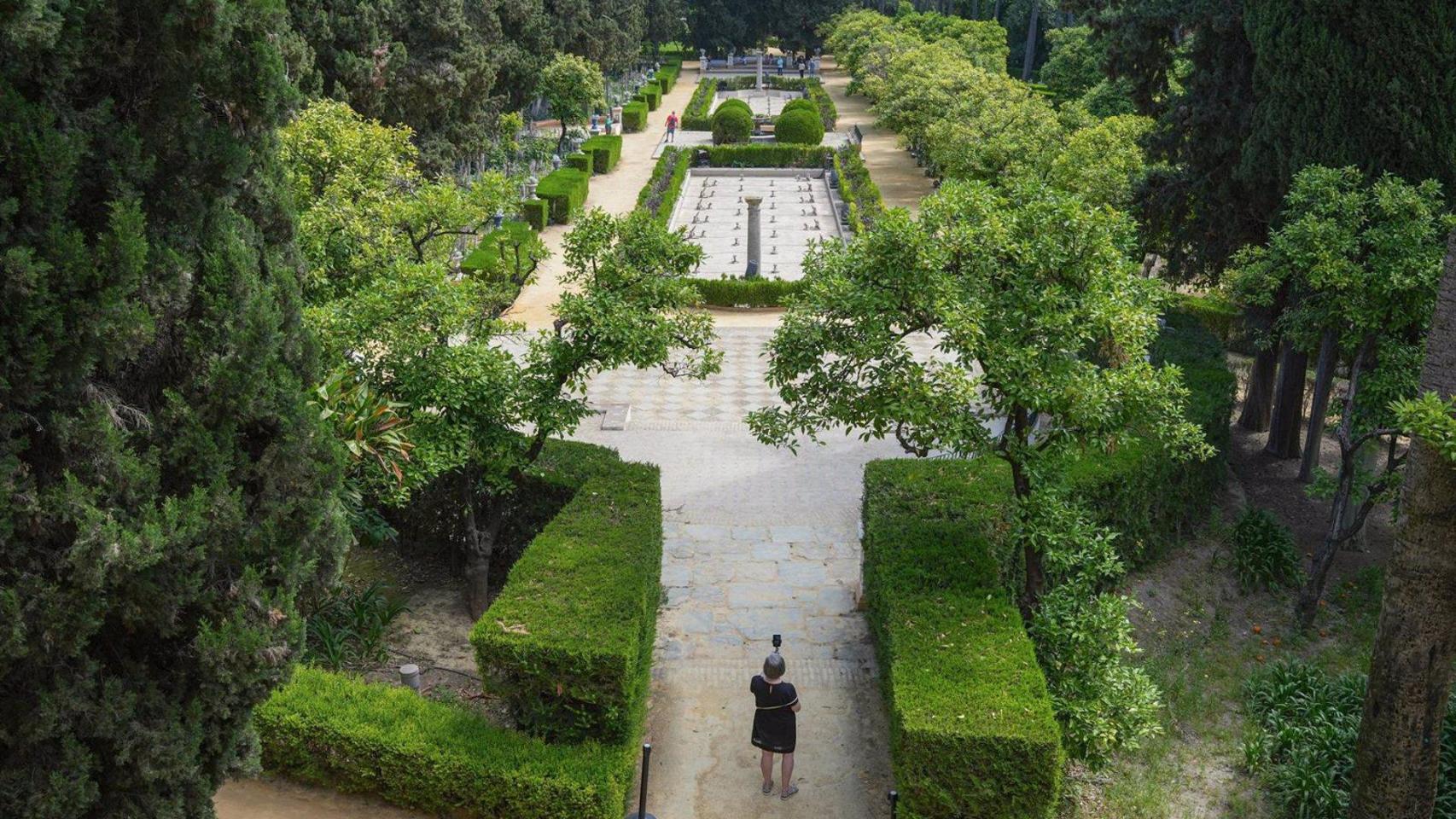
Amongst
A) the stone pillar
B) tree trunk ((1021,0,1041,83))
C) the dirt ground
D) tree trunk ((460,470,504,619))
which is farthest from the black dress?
tree trunk ((1021,0,1041,83))

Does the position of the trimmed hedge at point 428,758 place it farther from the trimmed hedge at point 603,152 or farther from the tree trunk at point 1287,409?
the trimmed hedge at point 603,152

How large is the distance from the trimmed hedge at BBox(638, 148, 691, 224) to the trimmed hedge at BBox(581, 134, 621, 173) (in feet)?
5.12

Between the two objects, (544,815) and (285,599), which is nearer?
(285,599)

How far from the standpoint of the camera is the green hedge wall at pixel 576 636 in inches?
403

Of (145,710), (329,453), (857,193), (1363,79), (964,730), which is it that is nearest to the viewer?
(145,710)

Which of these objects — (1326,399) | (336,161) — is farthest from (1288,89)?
(336,161)

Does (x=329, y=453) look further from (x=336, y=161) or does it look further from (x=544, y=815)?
(x=336, y=161)

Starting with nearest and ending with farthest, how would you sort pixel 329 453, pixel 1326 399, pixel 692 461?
pixel 329 453 < pixel 1326 399 < pixel 692 461

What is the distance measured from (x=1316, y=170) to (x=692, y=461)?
863 centimetres

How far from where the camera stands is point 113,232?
7.18 m

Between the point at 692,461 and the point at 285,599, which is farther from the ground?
the point at 285,599

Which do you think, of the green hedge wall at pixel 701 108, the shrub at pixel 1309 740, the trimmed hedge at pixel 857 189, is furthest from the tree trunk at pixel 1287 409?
the green hedge wall at pixel 701 108

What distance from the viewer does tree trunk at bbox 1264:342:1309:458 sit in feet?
59.1

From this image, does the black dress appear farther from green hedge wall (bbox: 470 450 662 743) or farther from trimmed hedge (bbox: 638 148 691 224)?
trimmed hedge (bbox: 638 148 691 224)
